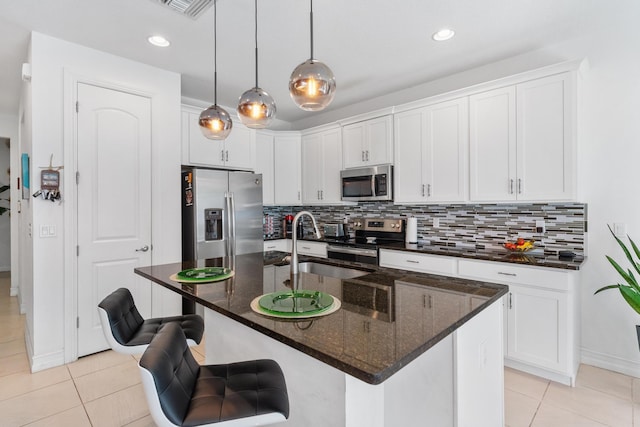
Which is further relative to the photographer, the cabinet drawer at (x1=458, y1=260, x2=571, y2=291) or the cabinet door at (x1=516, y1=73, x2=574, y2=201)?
the cabinet door at (x1=516, y1=73, x2=574, y2=201)

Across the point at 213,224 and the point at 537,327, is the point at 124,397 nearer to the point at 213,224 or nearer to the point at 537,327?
the point at 213,224

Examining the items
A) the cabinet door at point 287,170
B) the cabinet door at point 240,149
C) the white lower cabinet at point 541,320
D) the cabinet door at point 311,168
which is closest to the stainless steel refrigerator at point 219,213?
the cabinet door at point 240,149

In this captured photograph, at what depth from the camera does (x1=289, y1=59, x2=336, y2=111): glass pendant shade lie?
1582mm

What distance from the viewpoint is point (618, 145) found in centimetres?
265

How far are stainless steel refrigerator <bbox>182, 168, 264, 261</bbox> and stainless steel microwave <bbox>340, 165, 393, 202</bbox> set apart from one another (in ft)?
3.58

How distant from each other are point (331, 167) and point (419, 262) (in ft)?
5.92

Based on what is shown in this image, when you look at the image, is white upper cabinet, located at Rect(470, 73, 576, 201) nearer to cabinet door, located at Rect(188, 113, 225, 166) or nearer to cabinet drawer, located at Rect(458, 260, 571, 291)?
cabinet drawer, located at Rect(458, 260, 571, 291)

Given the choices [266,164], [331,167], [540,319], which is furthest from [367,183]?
[540,319]

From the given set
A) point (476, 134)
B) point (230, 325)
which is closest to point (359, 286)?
point (230, 325)

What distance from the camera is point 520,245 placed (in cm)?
292

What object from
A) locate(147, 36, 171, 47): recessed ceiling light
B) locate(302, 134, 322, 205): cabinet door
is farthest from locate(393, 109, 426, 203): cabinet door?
locate(147, 36, 171, 47): recessed ceiling light

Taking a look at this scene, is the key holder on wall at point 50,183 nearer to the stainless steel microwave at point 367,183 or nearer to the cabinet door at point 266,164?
the cabinet door at point 266,164

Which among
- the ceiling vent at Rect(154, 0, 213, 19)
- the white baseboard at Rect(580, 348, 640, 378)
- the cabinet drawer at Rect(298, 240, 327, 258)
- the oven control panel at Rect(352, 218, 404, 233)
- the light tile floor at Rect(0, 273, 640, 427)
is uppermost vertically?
the ceiling vent at Rect(154, 0, 213, 19)

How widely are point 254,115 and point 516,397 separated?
2.59m
